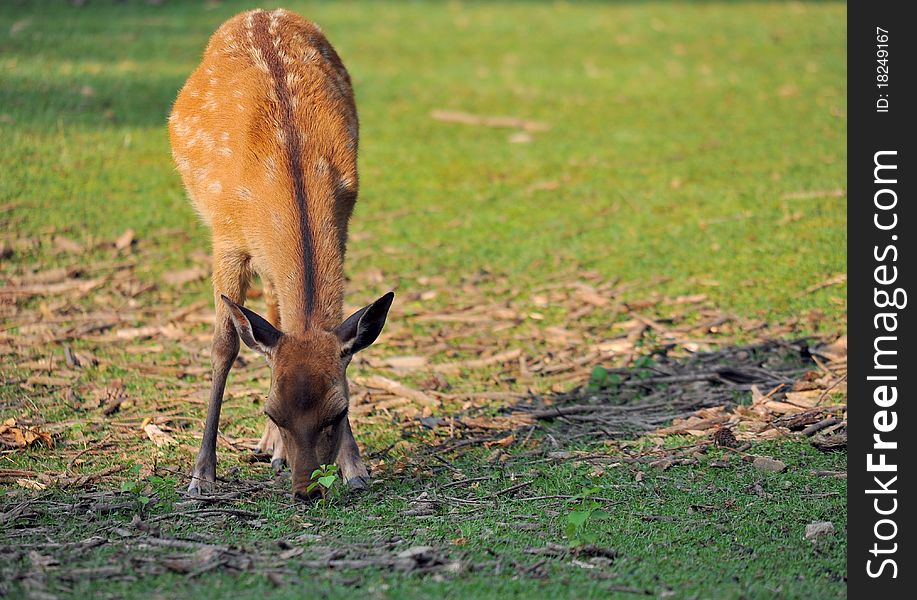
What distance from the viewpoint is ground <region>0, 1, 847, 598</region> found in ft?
15.4

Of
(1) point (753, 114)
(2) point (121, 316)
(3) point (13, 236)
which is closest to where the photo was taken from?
(2) point (121, 316)

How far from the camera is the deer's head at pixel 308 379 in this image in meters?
5.17

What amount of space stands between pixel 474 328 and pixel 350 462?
7.76 ft

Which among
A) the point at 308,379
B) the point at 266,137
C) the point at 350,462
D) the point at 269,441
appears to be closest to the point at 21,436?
the point at 269,441

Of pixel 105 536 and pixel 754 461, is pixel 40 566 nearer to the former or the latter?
pixel 105 536

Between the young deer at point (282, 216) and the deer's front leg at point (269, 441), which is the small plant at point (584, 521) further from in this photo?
the deer's front leg at point (269, 441)

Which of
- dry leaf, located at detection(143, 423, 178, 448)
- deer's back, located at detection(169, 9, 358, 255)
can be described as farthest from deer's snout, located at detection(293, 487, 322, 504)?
dry leaf, located at detection(143, 423, 178, 448)

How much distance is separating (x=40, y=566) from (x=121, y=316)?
3823mm

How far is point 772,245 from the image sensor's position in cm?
916

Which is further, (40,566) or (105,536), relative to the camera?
(105,536)

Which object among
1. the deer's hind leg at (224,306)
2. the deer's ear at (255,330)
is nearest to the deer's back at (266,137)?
the deer's hind leg at (224,306)

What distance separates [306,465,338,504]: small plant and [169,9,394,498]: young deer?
0.04 m
